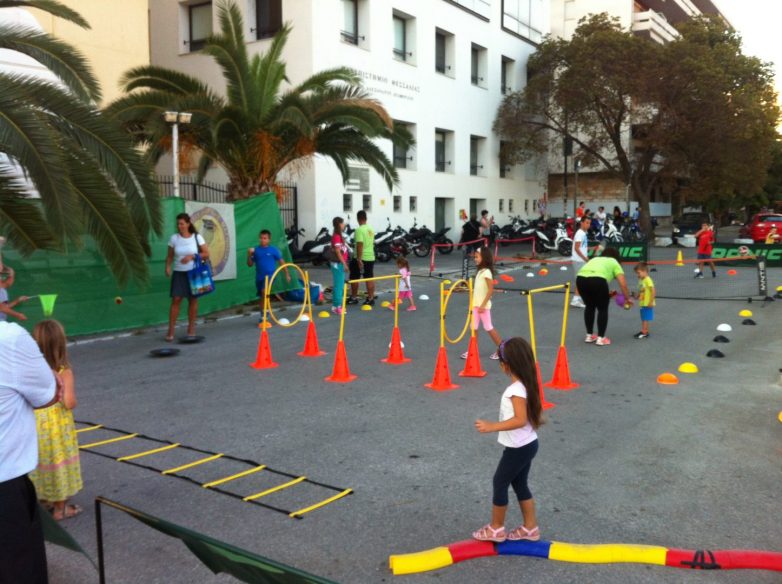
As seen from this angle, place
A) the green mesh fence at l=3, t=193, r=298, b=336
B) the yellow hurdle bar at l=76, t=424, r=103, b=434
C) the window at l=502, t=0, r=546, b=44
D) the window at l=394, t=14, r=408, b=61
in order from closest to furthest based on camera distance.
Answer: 1. the yellow hurdle bar at l=76, t=424, r=103, b=434
2. the green mesh fence at l=3, t=193, r=298, b=336
3. the window at l=394, t=14, r=408, b=61
4. the window at l=502, t=0, r=546, b=44

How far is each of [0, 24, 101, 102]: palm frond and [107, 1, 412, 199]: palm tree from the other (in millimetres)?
5331

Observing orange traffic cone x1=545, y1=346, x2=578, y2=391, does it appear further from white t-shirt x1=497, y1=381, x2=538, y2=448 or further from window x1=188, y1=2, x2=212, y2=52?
window x1=188, y1=2, x2=212, y2=52

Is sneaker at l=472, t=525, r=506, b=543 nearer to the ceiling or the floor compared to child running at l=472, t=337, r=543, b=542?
nearer to the floor

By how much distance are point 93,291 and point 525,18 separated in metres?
33.7

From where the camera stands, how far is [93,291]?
10.9 meters

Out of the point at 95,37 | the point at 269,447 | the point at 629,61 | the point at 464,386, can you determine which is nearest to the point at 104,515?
the point at 269,447

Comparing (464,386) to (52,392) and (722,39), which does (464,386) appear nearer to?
(52,392)

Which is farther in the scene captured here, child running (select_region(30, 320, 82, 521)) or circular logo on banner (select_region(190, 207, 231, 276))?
circular logo on banner (select_region(190, 207, 231, 276))

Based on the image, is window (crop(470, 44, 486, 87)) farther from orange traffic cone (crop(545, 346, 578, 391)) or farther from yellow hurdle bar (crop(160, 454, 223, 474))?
yellow hurdle bar (crop(160, 454, 223, 474))

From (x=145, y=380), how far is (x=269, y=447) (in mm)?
3034

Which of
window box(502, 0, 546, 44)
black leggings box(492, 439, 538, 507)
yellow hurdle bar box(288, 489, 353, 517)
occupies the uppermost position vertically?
window box(502, 0, 546, 44)

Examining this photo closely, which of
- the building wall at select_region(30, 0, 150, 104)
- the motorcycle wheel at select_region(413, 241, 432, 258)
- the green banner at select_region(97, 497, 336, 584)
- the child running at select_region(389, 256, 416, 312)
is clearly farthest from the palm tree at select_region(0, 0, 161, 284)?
the motorcycle wheel at select_region(413, 241, 432, 258)

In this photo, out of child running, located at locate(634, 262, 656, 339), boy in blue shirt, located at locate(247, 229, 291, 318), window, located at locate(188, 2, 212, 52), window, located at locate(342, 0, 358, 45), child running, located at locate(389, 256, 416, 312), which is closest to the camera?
child running, located at locate(634, 262, 656, 339)

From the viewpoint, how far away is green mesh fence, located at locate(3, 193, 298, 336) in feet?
32.9
